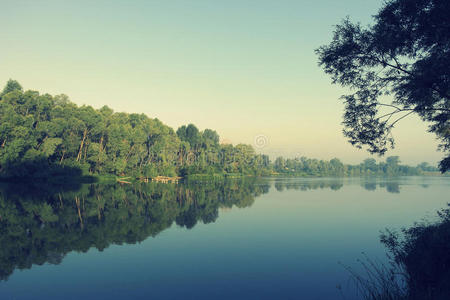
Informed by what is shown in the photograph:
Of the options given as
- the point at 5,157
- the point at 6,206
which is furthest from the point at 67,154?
the point at 6,206

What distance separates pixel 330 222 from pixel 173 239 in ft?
45.0

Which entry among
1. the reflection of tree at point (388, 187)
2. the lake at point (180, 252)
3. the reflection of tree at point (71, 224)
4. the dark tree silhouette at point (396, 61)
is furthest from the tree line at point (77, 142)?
the dark tree silhouette at point (396, 61)

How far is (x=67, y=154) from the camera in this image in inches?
2650

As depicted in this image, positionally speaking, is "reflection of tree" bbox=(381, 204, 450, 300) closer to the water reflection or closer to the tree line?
the water reflection

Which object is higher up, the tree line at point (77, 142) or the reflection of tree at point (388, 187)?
the tree line at point (77, 142)

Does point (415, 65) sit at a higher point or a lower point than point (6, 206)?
higher

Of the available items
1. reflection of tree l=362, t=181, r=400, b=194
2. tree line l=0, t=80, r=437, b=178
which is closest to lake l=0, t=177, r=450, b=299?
reflection of tree l=362, t=181, r=400, b=194

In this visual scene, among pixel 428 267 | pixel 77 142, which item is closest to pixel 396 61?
pixel 428 267

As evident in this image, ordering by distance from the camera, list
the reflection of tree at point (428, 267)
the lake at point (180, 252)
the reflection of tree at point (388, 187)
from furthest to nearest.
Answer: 1. the reflection of tree at point (388, 187)
2. the lake at point (180, 252)
3. the reflection of tree at point (428, 267)

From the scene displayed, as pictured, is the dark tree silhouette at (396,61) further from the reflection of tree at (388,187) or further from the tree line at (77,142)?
the tree line at (77,142)

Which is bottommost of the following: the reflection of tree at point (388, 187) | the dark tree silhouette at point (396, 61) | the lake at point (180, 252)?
the lake at point (180, 252)

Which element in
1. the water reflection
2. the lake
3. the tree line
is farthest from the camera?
the tree line

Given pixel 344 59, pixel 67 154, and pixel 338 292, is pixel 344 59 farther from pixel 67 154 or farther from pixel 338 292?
pixel 67 154

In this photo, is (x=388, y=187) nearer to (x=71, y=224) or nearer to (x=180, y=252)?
(x=180, y=252)
